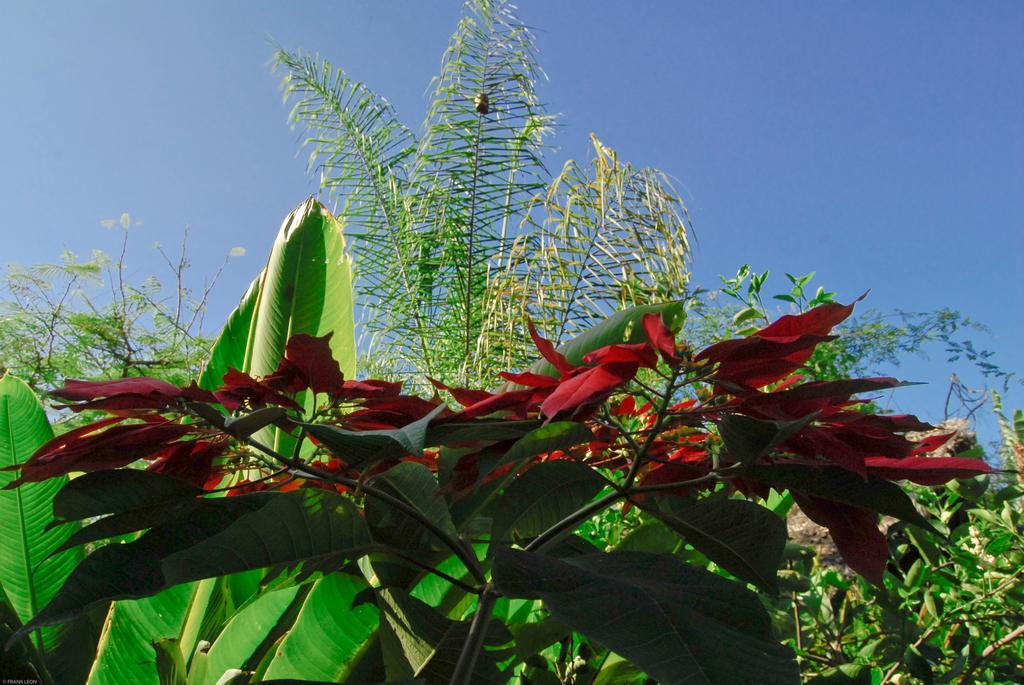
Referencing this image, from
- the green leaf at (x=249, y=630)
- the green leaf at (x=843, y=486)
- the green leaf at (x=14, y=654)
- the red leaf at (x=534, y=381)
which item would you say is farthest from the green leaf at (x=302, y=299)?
the green leaf at (x=843, y=486)

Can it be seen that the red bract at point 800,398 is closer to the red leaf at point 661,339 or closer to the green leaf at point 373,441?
the red leaf at point 661,339

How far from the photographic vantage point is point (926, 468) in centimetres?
36

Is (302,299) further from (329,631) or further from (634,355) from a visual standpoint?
(634,355)

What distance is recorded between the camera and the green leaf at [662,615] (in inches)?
10.7

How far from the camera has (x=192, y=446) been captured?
418 mm

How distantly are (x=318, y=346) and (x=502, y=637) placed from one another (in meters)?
0.19

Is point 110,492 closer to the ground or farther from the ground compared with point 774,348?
closer to the ground

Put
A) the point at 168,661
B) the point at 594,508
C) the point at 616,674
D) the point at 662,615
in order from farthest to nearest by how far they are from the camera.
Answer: the point at 616,674
the point at 168,661
the point at 594,508
the point at 662,615

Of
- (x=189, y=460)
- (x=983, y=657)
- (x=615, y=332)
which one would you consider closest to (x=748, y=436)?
(x=615, y=332)

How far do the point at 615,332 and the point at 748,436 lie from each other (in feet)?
0.50

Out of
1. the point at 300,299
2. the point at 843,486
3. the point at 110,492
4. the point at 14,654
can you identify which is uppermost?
the point at 300,299

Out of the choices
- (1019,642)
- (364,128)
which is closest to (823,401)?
(1019,642)

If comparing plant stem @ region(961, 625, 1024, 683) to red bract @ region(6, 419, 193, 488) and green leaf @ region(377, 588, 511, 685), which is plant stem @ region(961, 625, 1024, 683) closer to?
green leaf @ region(377, 588, 511, 685)

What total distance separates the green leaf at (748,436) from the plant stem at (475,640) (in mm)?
129
